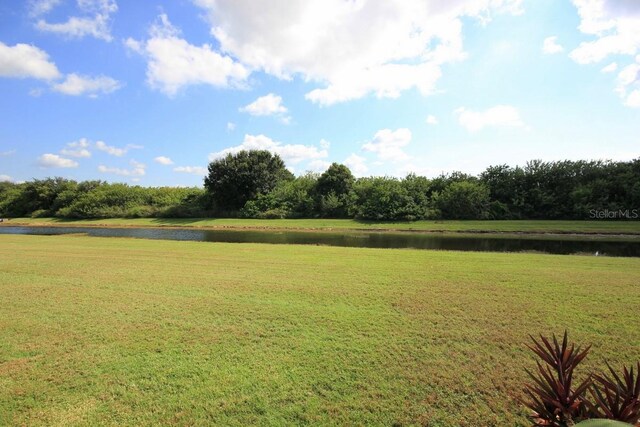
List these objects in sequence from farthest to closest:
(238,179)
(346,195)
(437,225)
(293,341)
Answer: (238,179) → (346,195) → (437,225) → (293,341)

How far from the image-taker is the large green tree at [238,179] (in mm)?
47844

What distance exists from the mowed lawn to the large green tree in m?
38.5

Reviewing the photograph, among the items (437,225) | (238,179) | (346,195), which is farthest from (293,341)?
(238,179)

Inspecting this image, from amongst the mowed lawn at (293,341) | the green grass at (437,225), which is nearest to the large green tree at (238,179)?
the green grass at (437,225)

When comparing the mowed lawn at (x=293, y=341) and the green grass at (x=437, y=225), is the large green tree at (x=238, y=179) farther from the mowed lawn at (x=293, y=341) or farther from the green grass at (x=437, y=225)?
the mowed lawn at (x=293, y=341)

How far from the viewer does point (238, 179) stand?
156 ft

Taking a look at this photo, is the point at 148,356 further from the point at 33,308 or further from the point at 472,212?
the point at 472,212

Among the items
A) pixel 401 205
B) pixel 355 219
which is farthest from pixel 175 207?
pixel 401 205

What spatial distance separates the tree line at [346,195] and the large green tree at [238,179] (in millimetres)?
143

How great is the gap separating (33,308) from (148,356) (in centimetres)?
399

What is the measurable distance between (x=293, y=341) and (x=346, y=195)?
39.5m

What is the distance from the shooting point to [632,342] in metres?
5.01

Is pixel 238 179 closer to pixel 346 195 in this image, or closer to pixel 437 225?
pixel 346 195

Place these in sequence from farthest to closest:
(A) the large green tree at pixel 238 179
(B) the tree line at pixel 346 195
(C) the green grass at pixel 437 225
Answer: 1. (A) the large green tree at pixel 238 179
2. (B) the tree line at pixel 346 195
3. (C) the green grass at pixel 437 225
